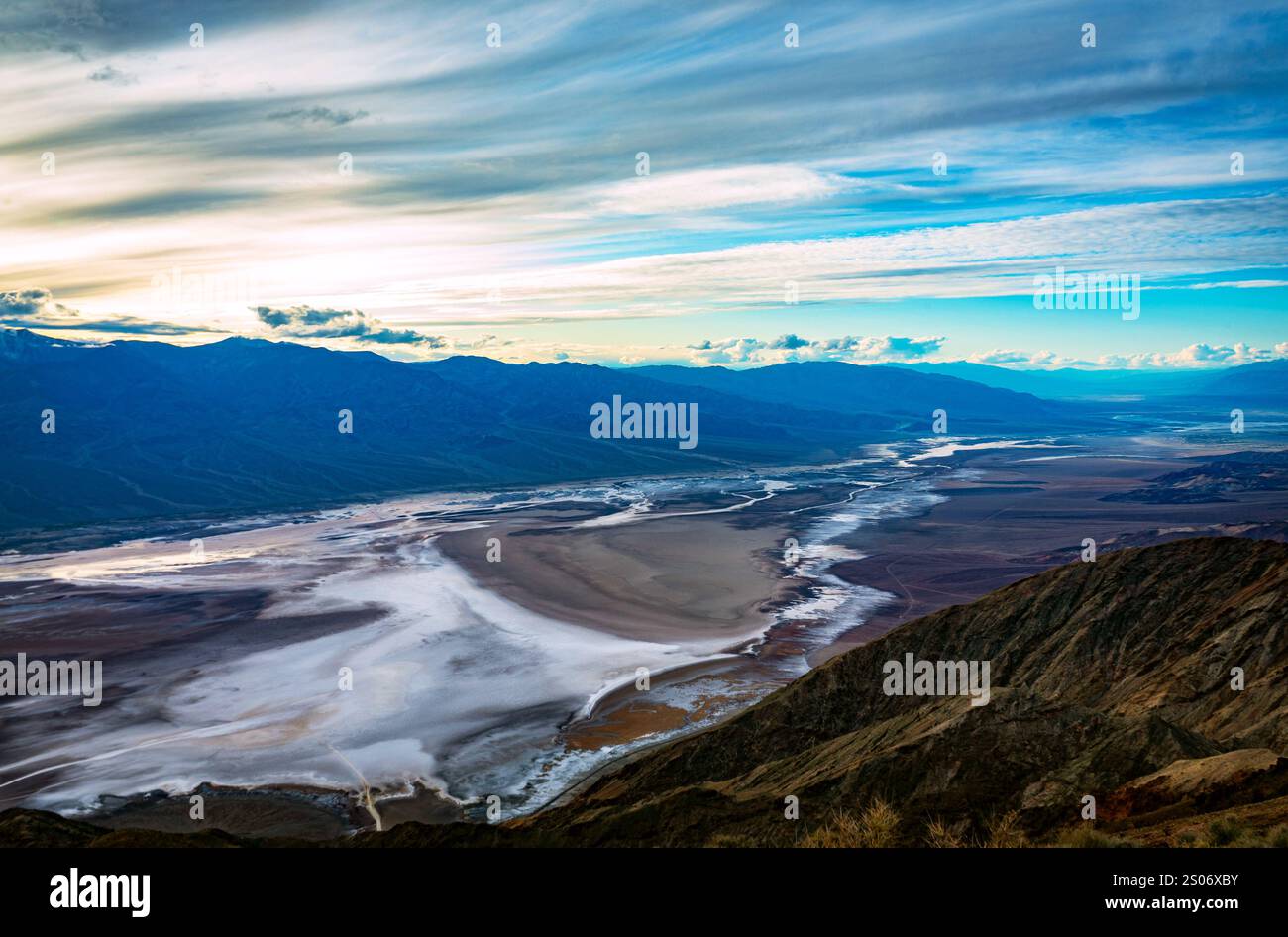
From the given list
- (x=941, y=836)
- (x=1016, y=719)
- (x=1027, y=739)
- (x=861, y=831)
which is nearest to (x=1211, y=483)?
(x=1016, y=719)

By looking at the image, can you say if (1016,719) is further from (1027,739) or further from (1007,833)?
(1007,833)

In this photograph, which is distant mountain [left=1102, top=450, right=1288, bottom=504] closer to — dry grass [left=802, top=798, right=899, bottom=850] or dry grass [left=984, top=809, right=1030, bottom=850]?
dry grass [left=984, top=809, right=1030, bottom=850]

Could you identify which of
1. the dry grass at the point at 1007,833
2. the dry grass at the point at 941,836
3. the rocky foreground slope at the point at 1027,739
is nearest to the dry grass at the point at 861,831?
the rocky foreground slope at the point at 1027,739

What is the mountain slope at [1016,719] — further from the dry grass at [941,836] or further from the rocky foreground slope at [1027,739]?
the dry grass at [941,836]

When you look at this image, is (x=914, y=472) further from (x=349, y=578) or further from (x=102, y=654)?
(x=102, y=654)

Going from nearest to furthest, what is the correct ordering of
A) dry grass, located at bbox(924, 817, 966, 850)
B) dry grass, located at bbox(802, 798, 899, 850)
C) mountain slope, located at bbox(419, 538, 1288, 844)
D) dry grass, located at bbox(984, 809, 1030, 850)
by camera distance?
dry grass, located at bbox(802, 798, 899, 850)
dry grass, located at bbox(984, 809, 1030, 850)
dry grass, located at bbox(924, 817, 966, 850)
mountain slope, located at bbox(419, 538, 1288, 844)

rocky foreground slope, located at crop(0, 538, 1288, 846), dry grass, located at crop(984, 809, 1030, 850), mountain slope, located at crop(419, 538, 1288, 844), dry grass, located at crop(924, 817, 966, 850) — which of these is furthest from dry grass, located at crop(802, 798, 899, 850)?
dry grass, located at crop(984, 809, 1030, 850)

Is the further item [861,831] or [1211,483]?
[1211,483]
